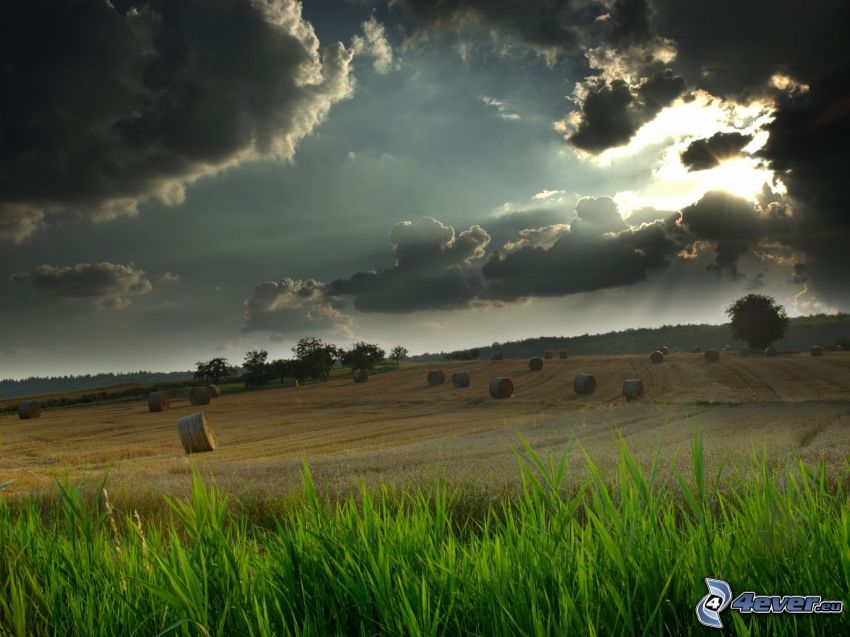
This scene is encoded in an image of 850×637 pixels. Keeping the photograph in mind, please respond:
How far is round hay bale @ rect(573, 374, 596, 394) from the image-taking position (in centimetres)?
4388

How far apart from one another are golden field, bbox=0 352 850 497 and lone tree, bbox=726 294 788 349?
3023 centimetres

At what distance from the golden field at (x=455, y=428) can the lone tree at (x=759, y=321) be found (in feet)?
99.2

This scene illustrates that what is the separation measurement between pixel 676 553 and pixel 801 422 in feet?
70.6

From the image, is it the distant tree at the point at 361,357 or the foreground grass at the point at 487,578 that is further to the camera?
the distant tree at the point at 361,357

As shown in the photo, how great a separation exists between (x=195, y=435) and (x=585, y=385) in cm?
2821

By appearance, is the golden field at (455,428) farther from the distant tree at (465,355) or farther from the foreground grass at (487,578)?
the distant tree at (465,355)

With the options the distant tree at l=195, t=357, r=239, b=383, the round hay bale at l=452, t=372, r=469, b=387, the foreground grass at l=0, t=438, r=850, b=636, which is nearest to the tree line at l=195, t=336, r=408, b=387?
the distant tree at l=195, t=357, r=239, b=383

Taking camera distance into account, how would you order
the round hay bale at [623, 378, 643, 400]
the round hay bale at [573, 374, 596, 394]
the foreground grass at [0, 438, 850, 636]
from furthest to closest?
the round hay bale at [573, 374, 596, 394] → the round hay bale at [623, 378, 643, 400] → the foreground grass at [0, 438, 850, 636]

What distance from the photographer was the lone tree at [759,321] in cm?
8750

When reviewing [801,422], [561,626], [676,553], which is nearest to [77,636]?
[561,626]

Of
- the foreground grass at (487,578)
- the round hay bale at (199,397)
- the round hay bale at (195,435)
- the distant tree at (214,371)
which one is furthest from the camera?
the distant tree at (214,371)

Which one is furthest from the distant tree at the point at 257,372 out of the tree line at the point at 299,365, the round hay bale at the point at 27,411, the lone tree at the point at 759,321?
the lone tree at the point at 759,321

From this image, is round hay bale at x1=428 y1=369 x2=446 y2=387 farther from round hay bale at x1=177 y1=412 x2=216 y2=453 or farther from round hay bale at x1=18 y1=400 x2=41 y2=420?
round hay bale at x1=177 y1=412 x2=216 y2=453

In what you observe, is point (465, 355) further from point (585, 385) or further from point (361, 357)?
point (585, 385)
